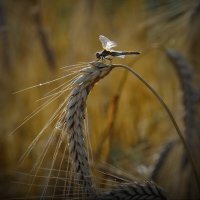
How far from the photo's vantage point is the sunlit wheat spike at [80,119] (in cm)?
138

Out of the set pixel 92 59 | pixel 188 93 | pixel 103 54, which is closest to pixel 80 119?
pixel 103 54

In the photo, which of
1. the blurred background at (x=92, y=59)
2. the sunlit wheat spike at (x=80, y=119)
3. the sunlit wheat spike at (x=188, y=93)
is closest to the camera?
the sunlit wheat spike at (x=80, y=119)

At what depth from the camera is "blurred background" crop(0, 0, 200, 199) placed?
103 inches

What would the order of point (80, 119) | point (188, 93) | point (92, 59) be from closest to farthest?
point (80, 119), point (188, 93), point (92, 59)

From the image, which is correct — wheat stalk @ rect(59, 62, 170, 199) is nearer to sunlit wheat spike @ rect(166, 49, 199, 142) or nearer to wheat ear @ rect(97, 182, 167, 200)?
wheat ear @ rect(97, 182, 167, 200)

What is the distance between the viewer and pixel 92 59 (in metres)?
2.94

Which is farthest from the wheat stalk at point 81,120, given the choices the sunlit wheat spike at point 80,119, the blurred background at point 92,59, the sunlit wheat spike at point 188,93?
the blurred background at point 92,59

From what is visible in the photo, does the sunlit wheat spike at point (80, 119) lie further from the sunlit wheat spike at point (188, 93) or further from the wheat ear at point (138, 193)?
the sunlit wheat spike at point (188, 93)

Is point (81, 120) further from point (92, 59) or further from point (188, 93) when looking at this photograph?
point (92, 59)

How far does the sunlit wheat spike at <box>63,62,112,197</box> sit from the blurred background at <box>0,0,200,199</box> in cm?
87

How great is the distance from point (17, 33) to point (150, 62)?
0.79 meters

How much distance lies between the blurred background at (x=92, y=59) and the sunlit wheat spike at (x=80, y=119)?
34.3 inches

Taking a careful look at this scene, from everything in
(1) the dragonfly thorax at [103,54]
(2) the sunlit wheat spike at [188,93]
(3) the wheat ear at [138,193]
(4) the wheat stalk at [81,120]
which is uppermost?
(2) the sunlit wheat spike at [188,93]

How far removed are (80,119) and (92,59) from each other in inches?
61.6
